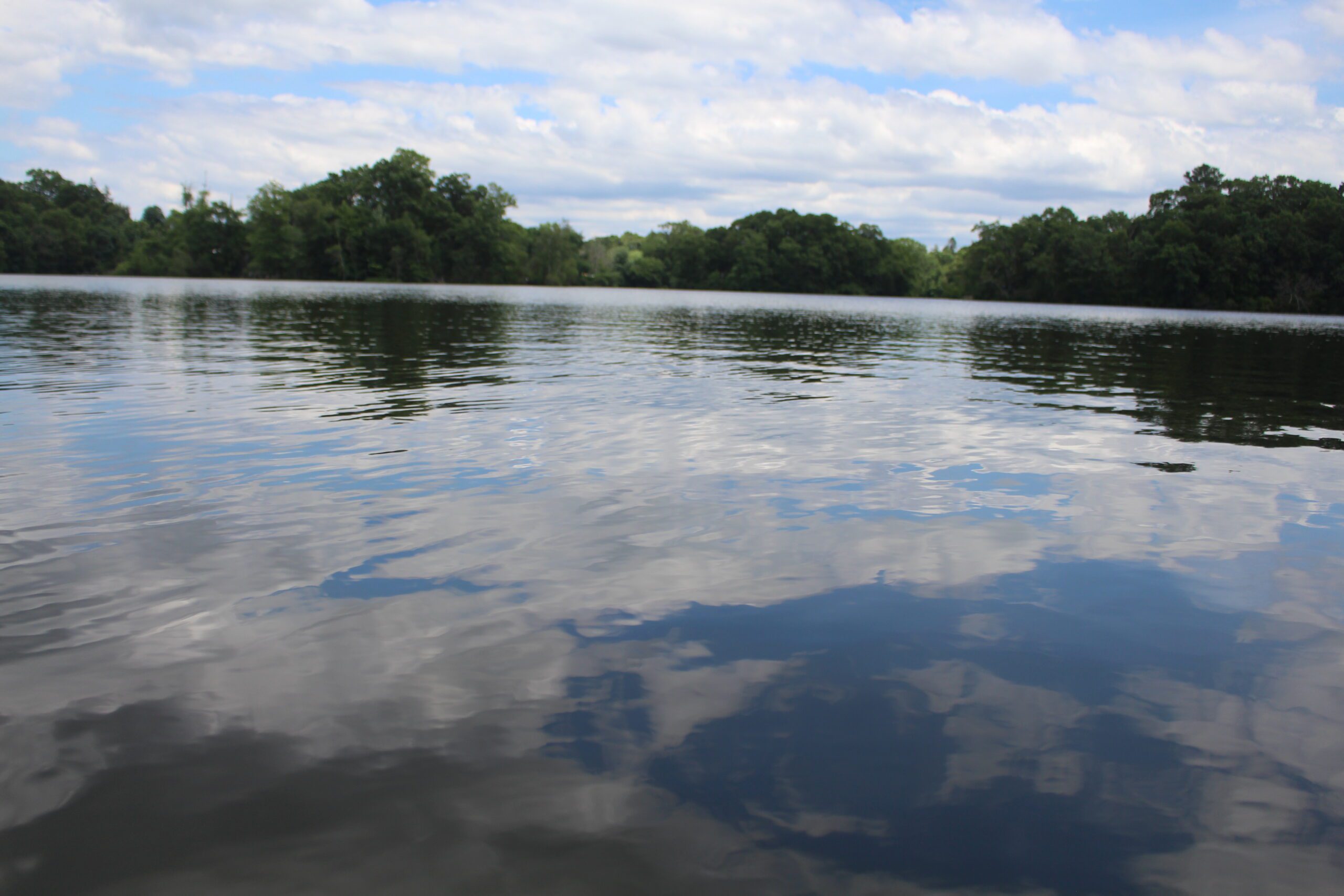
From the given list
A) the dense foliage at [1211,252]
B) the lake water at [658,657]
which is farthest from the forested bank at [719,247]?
the lake water at [658,657]

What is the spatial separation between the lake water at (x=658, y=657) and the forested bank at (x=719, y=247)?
429 ft

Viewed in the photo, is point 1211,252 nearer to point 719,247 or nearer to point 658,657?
point 719,247

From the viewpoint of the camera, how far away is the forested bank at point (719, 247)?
119 m

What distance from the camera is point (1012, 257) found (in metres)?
151

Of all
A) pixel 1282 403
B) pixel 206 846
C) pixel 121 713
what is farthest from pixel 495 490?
pixel 1282 403

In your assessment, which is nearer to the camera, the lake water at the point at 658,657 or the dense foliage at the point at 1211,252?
the lake water at the point at 658,657

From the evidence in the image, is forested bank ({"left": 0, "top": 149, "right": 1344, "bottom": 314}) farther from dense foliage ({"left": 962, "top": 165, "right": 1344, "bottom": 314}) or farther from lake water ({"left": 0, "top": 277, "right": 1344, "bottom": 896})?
lake water ({"left": 0, "top": 277, "right": 1344, "bottom": 896})

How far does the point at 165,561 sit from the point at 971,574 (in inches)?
267

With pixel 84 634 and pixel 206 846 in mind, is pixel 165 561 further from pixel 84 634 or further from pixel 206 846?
pixel 206 846

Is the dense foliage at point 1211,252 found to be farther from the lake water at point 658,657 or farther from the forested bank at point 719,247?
the lake water at point 658,657

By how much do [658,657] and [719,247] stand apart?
18008 centimetres

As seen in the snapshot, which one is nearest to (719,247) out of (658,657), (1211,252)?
(1211,252)

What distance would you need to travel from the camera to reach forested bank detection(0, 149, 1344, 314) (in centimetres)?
11900

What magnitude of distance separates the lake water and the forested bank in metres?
131
